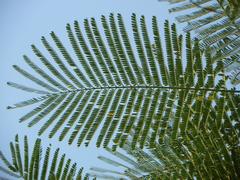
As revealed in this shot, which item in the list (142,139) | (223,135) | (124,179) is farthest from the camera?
(124,179)

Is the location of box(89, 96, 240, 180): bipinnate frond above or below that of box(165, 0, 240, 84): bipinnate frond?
below

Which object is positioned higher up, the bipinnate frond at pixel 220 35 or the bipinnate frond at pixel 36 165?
the bipinnate frond at pixel 220 35

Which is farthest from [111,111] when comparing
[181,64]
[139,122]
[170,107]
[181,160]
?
[181,160]

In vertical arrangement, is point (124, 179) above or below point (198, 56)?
below

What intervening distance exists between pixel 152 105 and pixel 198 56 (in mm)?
312

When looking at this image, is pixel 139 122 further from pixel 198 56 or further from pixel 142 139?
pixel 198 56

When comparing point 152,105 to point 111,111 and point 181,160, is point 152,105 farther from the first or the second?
point 181,160

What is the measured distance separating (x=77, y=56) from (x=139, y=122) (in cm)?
44

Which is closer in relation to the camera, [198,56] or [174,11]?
[198,56]

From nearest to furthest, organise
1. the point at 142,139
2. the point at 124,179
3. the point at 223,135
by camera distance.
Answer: the point at 142,139
the point at 223,135
the point at 124,179

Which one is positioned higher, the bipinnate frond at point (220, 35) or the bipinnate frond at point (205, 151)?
the bipinnate frond at point (220, 35)

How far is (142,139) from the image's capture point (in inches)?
72.8

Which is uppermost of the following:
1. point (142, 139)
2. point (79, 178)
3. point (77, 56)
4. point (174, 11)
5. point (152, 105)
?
point (174, 11)

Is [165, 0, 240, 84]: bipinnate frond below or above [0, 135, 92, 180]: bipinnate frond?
above
